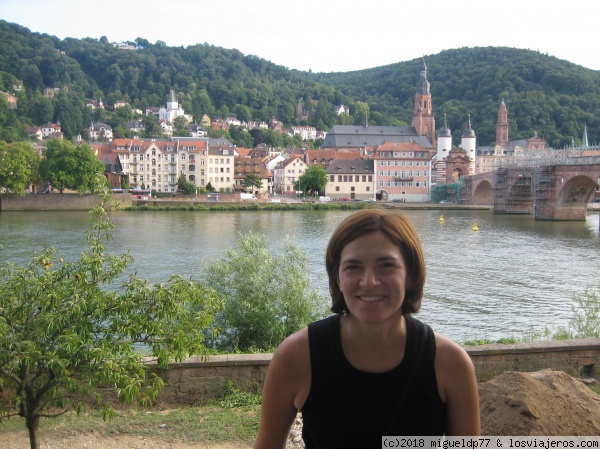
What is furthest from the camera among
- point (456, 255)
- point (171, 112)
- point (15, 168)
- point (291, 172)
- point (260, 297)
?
point (171, 112)

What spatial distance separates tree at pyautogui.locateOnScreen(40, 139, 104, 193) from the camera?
58.8 m

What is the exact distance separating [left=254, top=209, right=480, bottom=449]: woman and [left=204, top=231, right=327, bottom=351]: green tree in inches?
306

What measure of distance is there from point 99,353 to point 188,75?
583ft

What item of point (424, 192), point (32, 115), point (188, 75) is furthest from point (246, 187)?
point (188, 75)

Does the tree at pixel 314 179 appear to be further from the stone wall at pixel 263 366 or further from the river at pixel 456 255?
the stone wall at pixel 263 366

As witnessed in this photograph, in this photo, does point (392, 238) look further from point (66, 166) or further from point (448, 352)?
point (66, 166)

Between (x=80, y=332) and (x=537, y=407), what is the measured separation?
11.1 feet

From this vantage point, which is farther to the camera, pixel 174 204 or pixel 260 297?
pixel 174 204

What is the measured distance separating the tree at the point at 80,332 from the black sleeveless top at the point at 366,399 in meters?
2.78

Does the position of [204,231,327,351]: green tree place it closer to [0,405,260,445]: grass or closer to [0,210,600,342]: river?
[0,210,600,342]: river

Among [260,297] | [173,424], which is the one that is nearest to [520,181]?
[260,297]

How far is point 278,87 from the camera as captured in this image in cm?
17262

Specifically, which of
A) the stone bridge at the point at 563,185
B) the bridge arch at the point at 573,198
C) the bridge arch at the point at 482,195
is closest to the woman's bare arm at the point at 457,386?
the stone bridge at the point at 563,185

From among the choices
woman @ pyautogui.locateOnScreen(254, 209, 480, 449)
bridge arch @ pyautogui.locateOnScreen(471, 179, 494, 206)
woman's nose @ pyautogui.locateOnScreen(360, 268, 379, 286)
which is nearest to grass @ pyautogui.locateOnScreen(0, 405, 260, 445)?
woman @ pyautogui.locateOnScreen(254, 209, 480, 449)
